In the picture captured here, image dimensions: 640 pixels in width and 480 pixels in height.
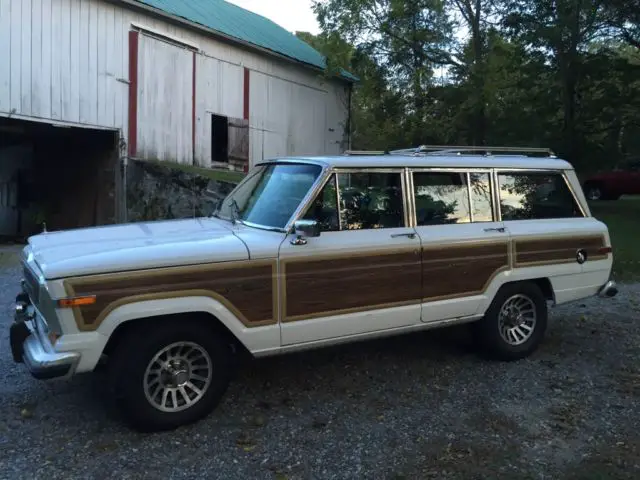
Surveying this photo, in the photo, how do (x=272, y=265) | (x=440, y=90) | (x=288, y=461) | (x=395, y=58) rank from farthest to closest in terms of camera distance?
(x=395, y=58)
(x=440, y=90)
(x=272, y=265)
(x=288, y=461)

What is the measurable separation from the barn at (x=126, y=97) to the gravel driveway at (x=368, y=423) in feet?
27.1

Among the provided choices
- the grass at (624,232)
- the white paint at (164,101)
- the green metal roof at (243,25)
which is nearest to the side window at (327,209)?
the grass at (624,232)

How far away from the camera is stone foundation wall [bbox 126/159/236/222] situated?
12906mm

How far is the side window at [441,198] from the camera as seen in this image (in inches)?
205

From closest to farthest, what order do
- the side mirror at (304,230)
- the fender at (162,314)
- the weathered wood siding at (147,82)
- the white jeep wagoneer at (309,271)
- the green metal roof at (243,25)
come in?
the fender at (162,314) → the white jeep wagoneer at (309,271) → the side mirror at (304,230) → the weathered wood siding at (147,82) → the green metal roof at (243,25)

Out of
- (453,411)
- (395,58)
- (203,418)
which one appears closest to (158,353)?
(203,418)

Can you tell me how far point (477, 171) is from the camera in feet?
18.4

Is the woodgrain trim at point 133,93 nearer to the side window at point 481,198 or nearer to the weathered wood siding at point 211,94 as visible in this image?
the weathered wood siding at point 211,94

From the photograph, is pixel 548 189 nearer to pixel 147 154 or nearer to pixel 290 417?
pixel 290 417

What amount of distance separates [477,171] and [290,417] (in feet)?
9.35

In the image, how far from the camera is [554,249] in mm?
5809

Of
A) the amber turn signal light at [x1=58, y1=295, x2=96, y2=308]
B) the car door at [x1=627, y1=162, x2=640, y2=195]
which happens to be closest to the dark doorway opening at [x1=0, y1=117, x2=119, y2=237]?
the amber turn signal light at [x1=58, y1=295, x2=96, y2=308]

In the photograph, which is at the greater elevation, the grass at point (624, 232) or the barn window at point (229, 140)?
the barn window at point (229, 140)

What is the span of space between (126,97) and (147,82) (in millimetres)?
760
